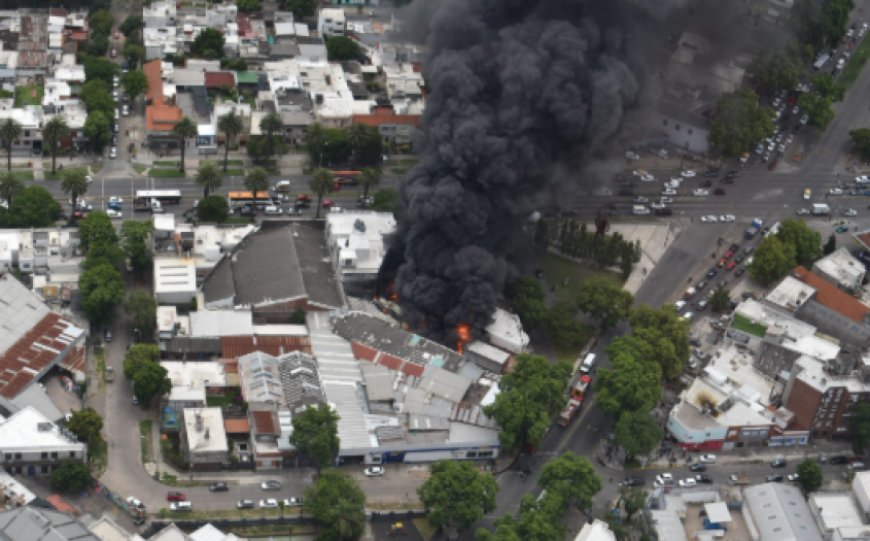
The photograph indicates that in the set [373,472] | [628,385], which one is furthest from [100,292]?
[628,385]

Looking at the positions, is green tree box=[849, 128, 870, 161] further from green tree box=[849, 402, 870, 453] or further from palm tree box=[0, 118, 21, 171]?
palm tree box=[0, 118, 21, 171]

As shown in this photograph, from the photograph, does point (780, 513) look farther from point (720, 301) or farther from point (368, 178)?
point (368, 178)

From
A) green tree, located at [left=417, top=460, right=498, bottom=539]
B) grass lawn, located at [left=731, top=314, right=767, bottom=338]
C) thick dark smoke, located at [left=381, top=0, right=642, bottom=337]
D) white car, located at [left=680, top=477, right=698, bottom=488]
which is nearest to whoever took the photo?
green tree, located at [left=417, top=460, right=498, bottom=539]

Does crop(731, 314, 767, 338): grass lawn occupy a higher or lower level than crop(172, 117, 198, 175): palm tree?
lower

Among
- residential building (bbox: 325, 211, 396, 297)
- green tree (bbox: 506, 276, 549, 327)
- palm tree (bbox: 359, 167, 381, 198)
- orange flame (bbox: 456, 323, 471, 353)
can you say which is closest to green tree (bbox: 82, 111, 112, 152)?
palm tree (bbox: 359, 167, 381, 198)

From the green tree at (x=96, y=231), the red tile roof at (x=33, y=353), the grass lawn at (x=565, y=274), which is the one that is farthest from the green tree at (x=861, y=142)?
the red tile roof at (x=33, y=353)

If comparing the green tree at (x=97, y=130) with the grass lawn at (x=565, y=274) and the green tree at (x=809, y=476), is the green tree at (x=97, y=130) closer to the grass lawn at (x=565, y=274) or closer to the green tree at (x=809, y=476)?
the grass lawn at (x=565, y=274)

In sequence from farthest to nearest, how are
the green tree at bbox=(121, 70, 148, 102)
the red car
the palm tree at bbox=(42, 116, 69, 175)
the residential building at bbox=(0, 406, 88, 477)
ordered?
the green tree at bbox=(121, 70, 148, 102)
the palm tree at bbox=(42, 116, 69, 175)
the red car
the residential building at bbox=(0, 406, 88, 477)
